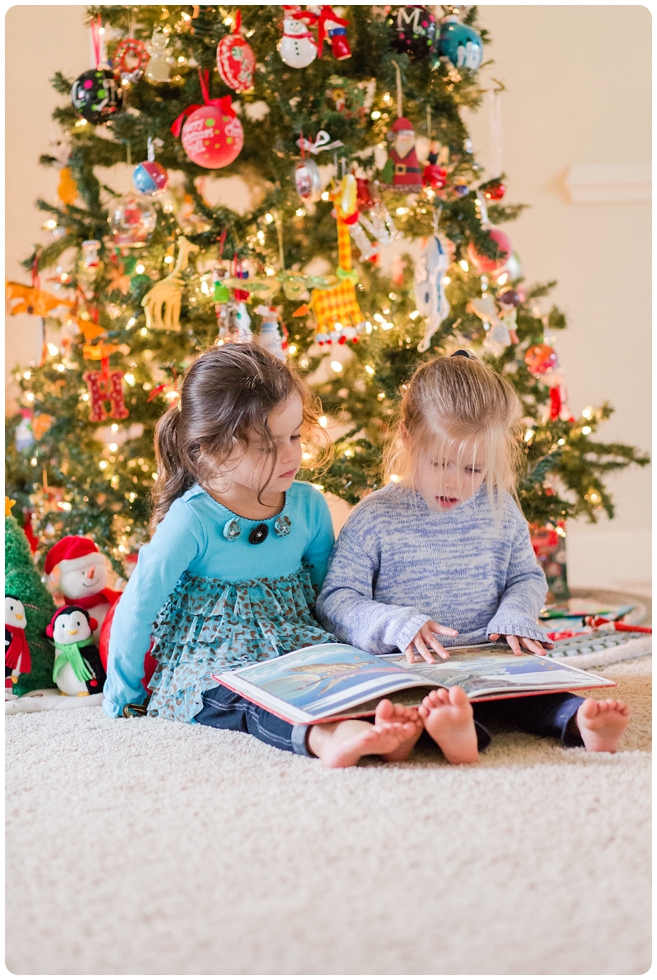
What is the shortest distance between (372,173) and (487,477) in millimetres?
921

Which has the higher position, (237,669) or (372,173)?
(372,173)

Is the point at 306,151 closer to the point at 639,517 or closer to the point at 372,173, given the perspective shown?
the point at 372,173

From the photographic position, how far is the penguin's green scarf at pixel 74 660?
129 cm

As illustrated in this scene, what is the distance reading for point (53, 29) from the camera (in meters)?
2.61

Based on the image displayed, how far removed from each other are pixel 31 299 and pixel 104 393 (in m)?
0.30

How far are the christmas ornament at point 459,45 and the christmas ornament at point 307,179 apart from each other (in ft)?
1.16

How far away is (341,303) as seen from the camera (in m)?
1.74

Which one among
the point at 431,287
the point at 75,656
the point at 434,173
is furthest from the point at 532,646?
the point at 434,173

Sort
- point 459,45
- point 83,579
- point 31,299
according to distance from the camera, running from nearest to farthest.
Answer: point 83,579 < point 459,45 < point 31,299

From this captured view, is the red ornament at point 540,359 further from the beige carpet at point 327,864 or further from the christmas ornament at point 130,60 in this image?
the beige carpet at point 327,864

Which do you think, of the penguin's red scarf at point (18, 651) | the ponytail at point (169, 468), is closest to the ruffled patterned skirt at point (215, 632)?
the ponytail at point (169, 468)

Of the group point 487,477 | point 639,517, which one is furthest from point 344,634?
point 639,517

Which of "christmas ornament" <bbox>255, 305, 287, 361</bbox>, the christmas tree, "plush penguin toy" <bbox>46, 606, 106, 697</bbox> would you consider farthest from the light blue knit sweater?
"christmas ornament" <bbox>255, 305, 287, 361</bbox>

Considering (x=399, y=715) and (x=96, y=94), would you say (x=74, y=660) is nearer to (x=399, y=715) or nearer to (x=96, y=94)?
(x=399, y=715)
